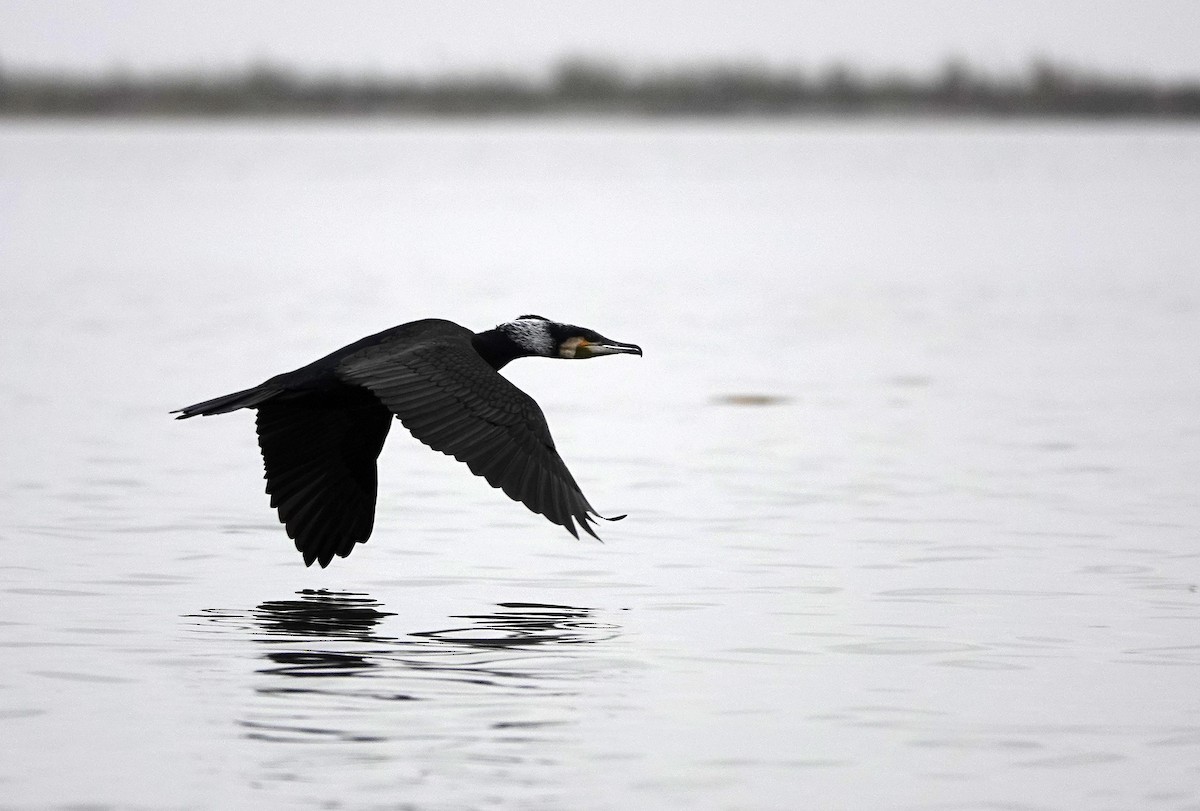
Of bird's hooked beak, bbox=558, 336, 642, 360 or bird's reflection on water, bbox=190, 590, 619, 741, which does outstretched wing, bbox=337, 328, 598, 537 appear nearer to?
bird's reflection on water, bbox=190, 590, 619, 741

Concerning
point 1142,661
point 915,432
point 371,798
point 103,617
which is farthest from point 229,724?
point 915,432

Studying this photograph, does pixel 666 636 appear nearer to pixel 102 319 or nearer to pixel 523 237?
pixel 102 319

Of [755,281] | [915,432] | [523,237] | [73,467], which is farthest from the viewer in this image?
[523,237]

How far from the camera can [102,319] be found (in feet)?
62.2

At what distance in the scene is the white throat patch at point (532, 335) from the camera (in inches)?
353

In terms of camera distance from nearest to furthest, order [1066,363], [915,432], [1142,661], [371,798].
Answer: [371,798] → [1142,661] → [915,432] → [1066,363]

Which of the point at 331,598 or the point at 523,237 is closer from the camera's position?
the point at 331,598

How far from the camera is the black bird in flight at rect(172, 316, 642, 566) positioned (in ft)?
24.8

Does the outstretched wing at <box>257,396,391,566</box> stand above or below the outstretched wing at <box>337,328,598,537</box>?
below

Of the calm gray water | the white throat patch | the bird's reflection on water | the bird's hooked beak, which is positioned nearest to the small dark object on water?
the calm gray water

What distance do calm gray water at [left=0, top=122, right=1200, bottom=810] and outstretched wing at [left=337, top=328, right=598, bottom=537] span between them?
53 cm

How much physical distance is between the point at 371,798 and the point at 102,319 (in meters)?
13.8

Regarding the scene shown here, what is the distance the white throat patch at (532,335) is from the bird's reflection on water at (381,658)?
4.21 ft

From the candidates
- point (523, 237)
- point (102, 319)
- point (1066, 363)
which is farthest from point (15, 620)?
point (523, 237)
